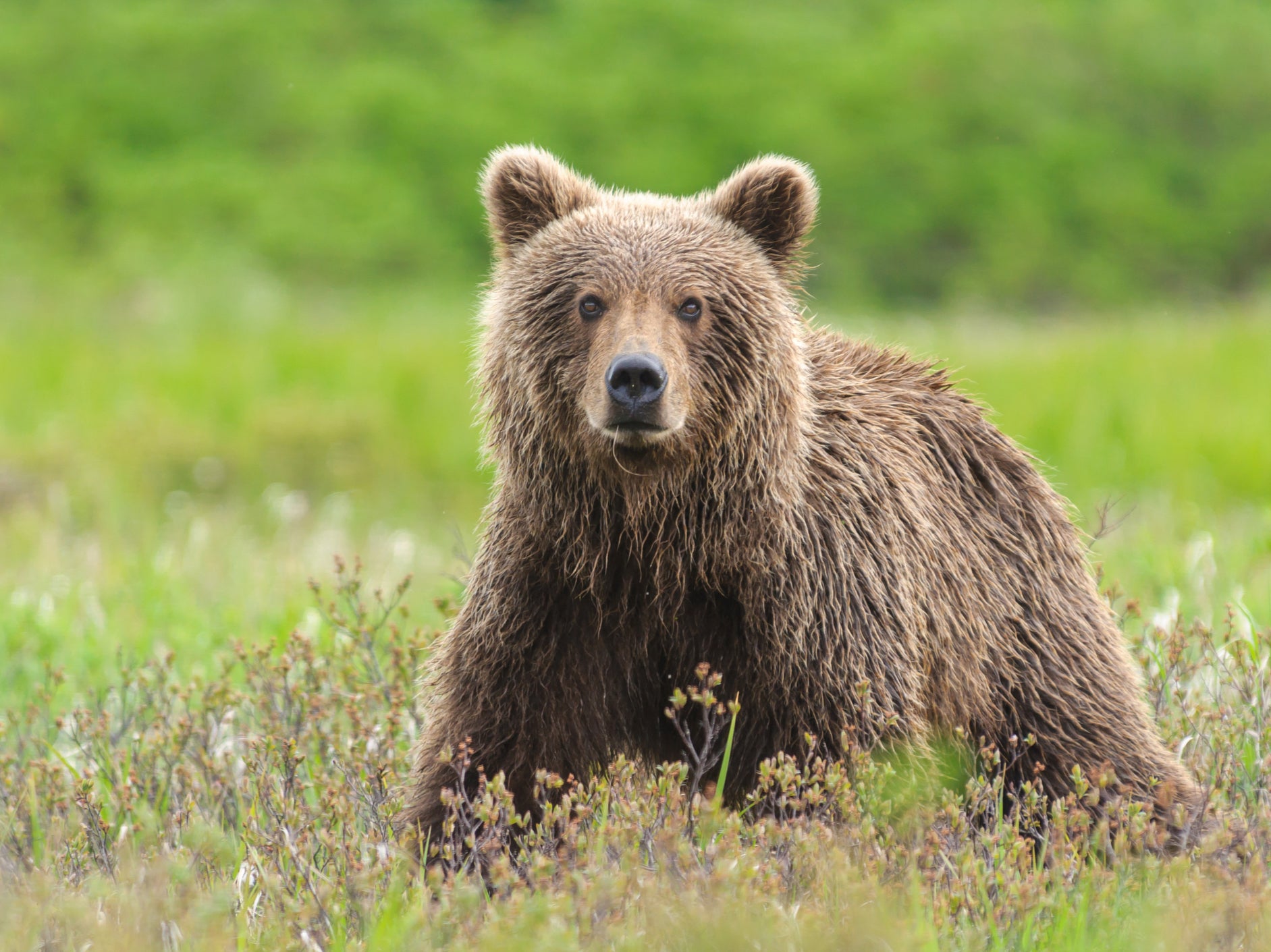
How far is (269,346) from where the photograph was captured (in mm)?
14570

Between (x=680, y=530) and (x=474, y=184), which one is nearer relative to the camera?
(x=680, y=530)

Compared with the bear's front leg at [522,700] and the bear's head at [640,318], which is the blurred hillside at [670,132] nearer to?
the bear's head at [640,318]

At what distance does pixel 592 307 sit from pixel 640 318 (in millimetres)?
178

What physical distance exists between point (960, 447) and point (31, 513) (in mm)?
7019

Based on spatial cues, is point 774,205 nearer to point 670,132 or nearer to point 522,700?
point 522,700

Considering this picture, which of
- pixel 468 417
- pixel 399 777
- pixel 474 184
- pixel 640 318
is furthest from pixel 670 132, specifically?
pixel 640 318

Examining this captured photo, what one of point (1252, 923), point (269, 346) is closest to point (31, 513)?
point (269, 346)

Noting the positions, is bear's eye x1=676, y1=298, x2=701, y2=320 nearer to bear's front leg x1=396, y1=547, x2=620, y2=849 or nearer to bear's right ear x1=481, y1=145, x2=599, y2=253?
bear's right ear x1=481, y1=145, x2=599, y2=253

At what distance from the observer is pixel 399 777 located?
4.60 meters

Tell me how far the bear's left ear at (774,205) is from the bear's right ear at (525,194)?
400 mm

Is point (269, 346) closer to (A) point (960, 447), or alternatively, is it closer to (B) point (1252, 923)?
(A) point (960, 447)

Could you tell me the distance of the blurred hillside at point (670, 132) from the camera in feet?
85.8

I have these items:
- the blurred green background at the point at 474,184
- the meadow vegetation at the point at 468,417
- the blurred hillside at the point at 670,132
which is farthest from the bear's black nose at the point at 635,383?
the blurred hillside at the point at 670,132

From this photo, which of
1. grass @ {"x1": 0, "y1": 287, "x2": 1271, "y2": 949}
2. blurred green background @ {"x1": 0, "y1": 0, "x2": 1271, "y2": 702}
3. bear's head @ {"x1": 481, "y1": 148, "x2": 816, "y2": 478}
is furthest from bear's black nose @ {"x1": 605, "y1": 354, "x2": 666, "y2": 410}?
blurred green background @ {"x1": 0, "y1": 0, "x2": 1271, "y2": 702}
